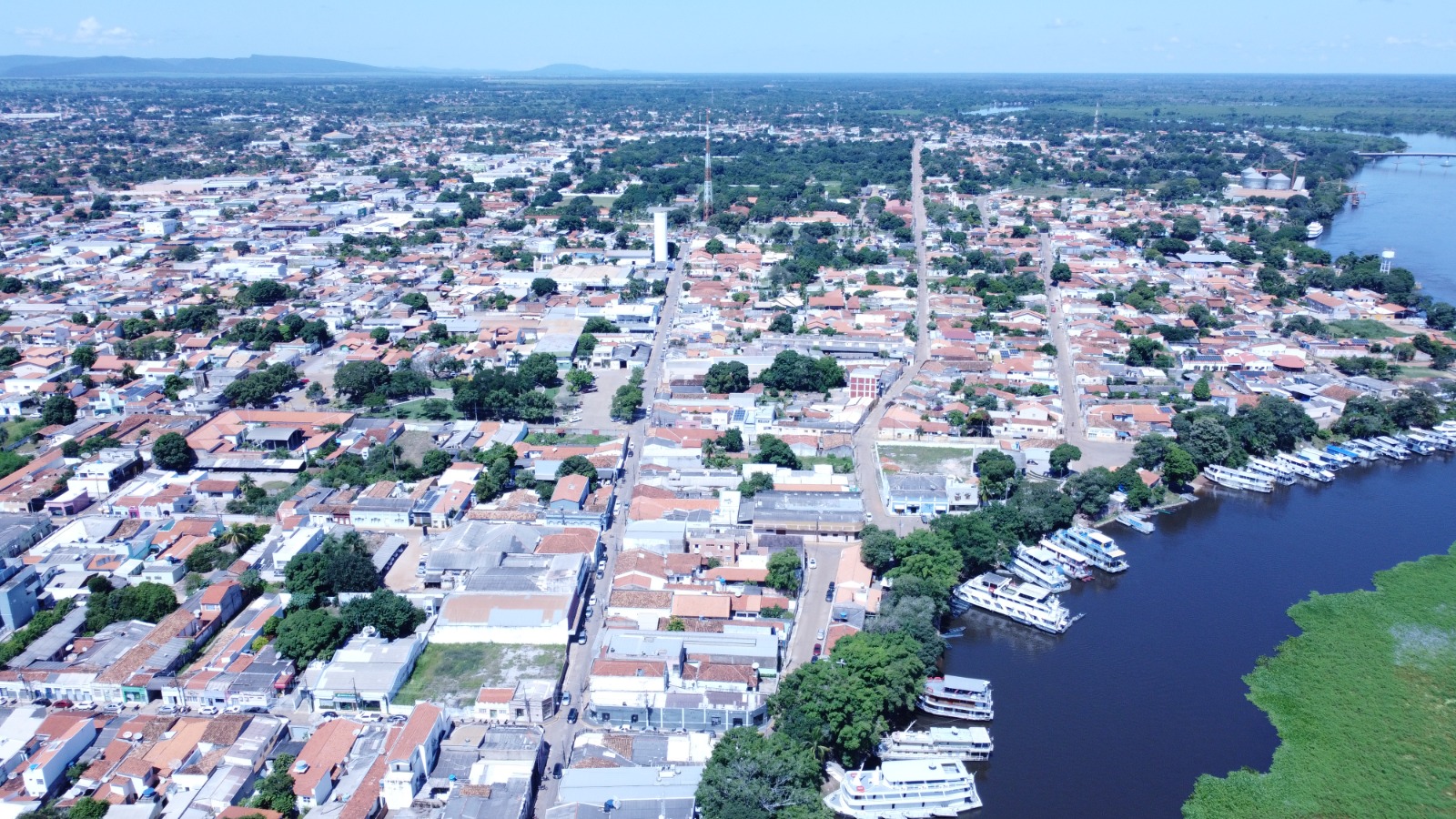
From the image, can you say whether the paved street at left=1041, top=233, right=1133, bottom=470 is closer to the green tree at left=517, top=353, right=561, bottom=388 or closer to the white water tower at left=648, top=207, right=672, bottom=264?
the green tree at left=517, top=353, right=561, bottom=388

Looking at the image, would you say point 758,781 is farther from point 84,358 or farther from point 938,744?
point 84,358

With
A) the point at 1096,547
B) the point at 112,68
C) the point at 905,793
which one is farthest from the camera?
the point at 112,68

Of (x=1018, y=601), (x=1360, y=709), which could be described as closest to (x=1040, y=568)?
(x=1018, y=601)

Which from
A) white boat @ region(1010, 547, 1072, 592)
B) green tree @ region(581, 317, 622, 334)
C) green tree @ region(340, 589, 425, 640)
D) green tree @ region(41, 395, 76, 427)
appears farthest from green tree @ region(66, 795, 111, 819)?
green tree @ region(581, 317, 622, 334)

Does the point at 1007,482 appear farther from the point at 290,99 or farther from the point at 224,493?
the point at 290,99

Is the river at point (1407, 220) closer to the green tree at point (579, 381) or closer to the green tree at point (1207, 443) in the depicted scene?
the green tree at point (1207, 443)

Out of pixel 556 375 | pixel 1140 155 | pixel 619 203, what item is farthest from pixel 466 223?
pixel 1140 155

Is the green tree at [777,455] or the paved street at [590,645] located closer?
the paved street at [590,645]

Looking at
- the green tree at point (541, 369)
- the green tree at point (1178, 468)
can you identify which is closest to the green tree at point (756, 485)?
the green tree at point (541, 369)
